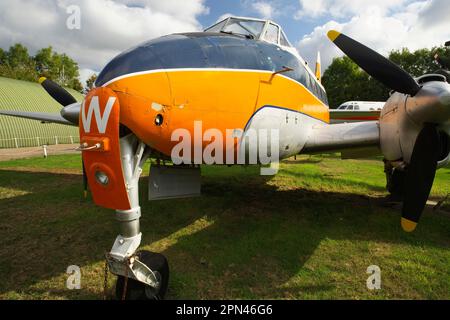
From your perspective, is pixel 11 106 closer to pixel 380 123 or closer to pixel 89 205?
pixel 89 205

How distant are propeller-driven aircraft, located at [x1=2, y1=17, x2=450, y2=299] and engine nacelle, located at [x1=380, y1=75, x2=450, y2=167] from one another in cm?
1

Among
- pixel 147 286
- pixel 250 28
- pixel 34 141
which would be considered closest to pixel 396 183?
pixel 250 28

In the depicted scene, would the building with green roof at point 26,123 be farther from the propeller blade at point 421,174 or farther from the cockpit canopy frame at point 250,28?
the propeller blade at point 421,174

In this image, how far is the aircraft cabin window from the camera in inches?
192

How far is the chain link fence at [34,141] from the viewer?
25.1 meters

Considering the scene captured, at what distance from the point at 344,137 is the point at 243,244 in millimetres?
2587

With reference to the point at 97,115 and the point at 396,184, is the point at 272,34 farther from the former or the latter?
the point at 396,184

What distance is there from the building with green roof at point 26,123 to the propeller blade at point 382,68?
29.2 m

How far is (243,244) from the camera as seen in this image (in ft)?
15.4

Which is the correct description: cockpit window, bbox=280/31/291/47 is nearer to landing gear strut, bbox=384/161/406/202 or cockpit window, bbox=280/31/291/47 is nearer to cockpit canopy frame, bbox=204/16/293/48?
cockpit canopy frame, bbox=204/16/293/48

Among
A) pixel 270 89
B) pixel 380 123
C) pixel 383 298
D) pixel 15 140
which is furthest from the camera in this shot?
pixel 15 140
